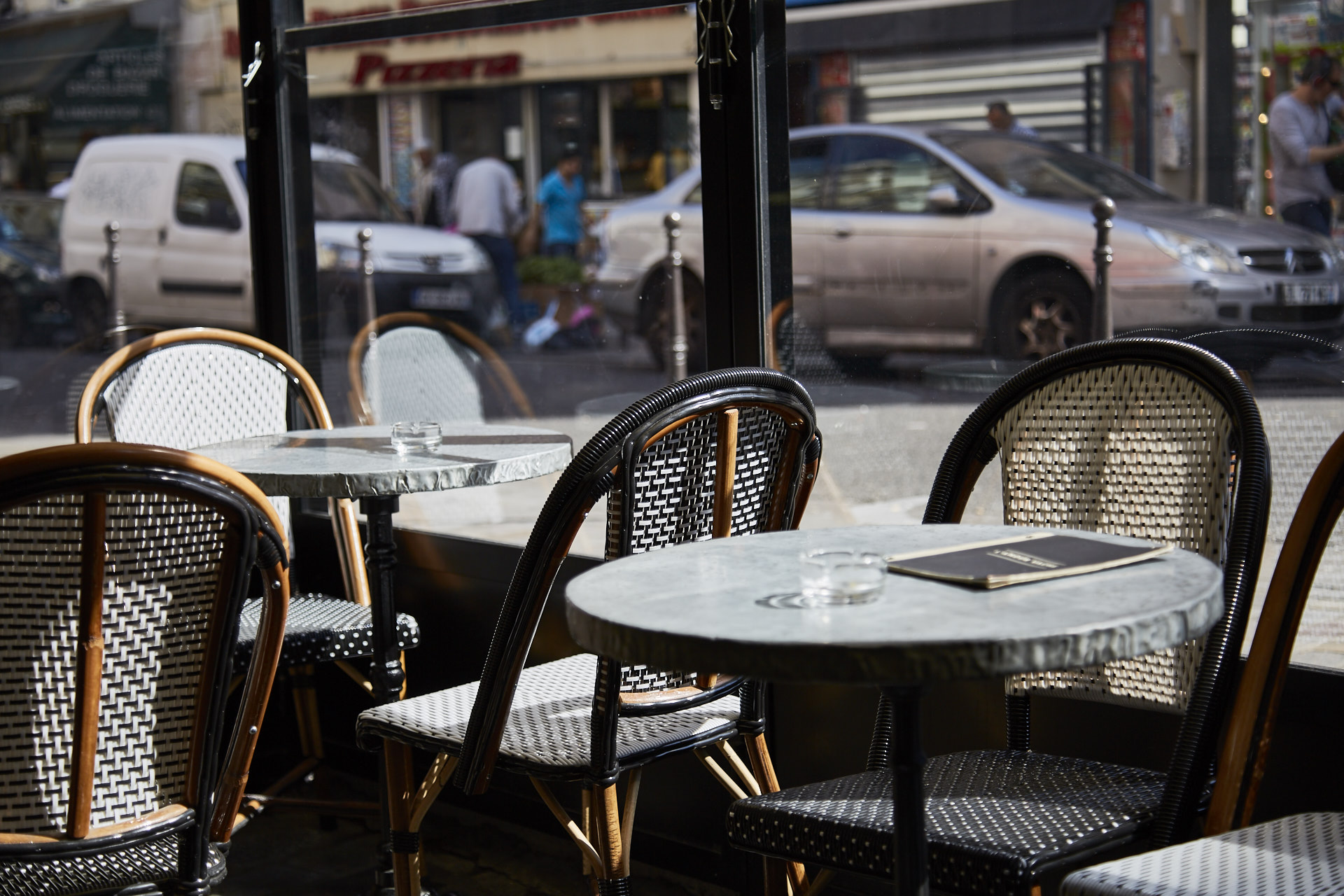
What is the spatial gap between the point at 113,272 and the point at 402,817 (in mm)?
3299

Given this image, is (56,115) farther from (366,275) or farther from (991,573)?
(991,573)

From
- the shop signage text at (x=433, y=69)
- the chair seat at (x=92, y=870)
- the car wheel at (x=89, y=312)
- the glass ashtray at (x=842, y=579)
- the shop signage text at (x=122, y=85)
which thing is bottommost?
the chair seat at (x=92, y=870)

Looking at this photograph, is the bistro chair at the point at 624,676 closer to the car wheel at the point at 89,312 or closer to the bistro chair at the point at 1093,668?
the bistro chair at the point at 1093,668

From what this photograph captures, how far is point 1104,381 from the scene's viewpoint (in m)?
1.98

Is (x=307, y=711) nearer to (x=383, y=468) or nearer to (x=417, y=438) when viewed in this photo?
(x=417, y=438)

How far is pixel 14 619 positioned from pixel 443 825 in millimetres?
1680

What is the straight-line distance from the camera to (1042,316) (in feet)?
8.36

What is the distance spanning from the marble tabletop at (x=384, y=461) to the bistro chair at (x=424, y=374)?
0.62 meters

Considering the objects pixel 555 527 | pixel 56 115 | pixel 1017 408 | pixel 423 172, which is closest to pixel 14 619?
pixel 555 527

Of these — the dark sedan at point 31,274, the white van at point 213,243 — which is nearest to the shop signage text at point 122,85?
the white van at point 213,243

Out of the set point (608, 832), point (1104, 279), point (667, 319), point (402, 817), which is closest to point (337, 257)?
point (667, 319)

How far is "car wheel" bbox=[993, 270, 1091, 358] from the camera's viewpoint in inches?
98.6

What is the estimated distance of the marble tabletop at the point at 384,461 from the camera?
7.51 feet

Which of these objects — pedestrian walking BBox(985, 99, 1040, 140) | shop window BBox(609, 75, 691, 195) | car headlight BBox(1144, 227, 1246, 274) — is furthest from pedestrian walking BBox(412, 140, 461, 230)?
car headlight BBox(1144, 227, 1246, 274)
